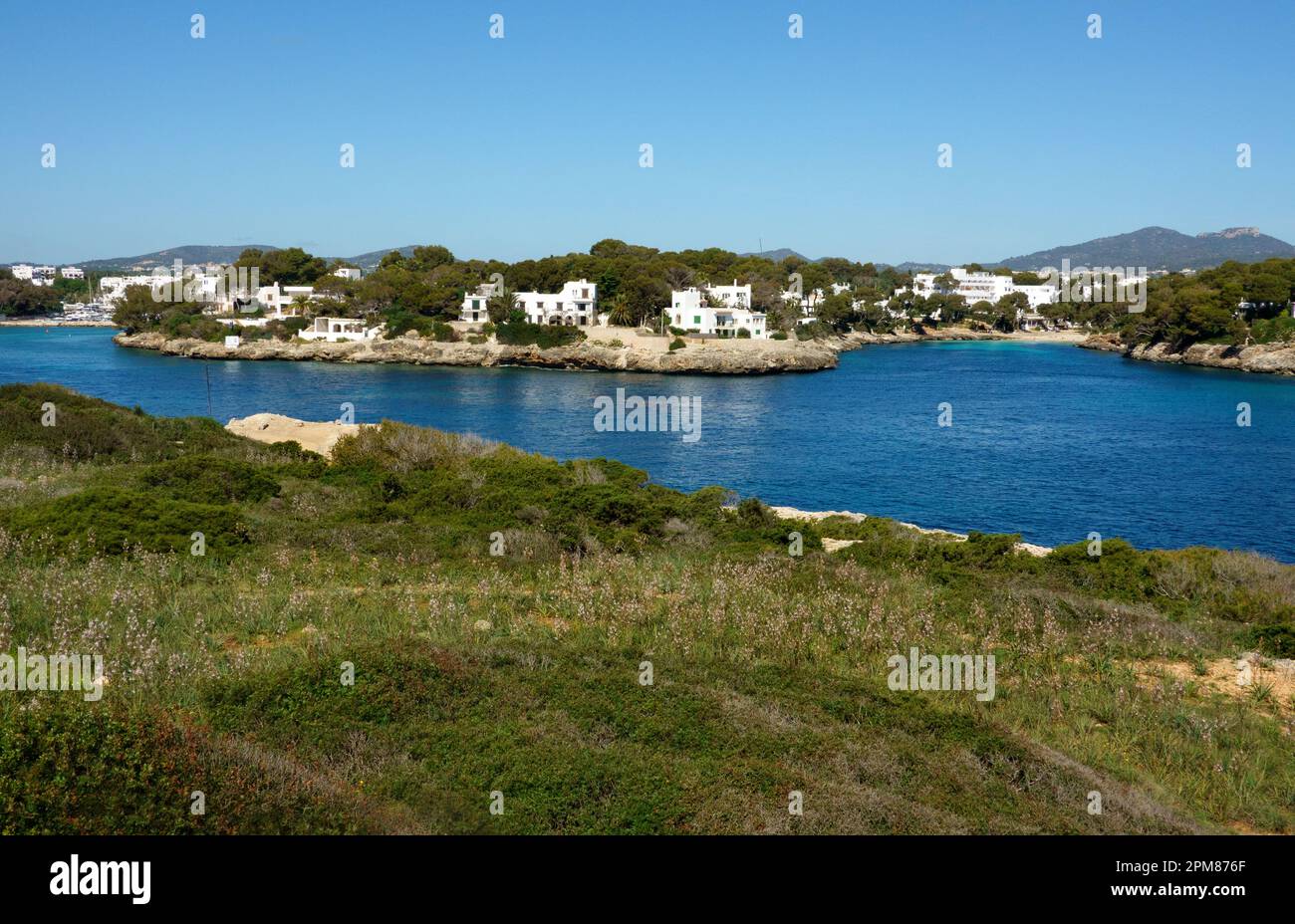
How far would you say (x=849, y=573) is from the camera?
13.1m

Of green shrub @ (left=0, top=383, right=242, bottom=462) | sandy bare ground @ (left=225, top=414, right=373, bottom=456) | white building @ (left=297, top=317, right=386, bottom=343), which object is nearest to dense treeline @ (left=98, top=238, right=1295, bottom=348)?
white building @ (left=297, top=317, right=386, bottom=343)

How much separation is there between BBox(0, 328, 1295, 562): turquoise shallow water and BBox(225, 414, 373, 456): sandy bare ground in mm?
11276

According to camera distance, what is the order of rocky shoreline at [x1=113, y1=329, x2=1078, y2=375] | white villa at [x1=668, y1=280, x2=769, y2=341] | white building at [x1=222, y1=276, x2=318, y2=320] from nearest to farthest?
rocky shoreline at [x1=113, y1=329, x2=1078, y2=375], white villa at [x1=668, y1=280, x2=769, y2=341], white building at [x1=222, y1=276, x2=318, y2=320]

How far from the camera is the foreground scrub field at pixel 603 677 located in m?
6.15

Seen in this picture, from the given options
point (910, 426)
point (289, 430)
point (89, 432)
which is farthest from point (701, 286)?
point (89, 432)

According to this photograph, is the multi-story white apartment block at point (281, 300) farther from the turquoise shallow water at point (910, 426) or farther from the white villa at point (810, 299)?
the white villa at point (810, 299)

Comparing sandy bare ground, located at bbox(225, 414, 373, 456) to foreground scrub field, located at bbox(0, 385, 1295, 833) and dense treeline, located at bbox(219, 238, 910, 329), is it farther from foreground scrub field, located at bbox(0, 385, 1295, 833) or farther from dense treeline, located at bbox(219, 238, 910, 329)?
dense treeline, located at bbox(219, 238, 910, 329)

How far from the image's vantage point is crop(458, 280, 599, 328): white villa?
307 ft

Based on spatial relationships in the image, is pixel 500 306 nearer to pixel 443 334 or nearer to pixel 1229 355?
pixel 443 334

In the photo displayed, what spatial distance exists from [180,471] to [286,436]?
1512 cm

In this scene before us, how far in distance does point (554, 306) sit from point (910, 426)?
51072mm

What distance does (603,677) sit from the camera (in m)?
8.59

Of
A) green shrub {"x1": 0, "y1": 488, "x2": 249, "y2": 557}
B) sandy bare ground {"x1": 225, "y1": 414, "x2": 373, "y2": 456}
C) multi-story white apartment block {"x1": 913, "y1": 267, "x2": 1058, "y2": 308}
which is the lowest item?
green shrub {"x1": 0, "y1": 488, "x2": 249, "y2": 557}
